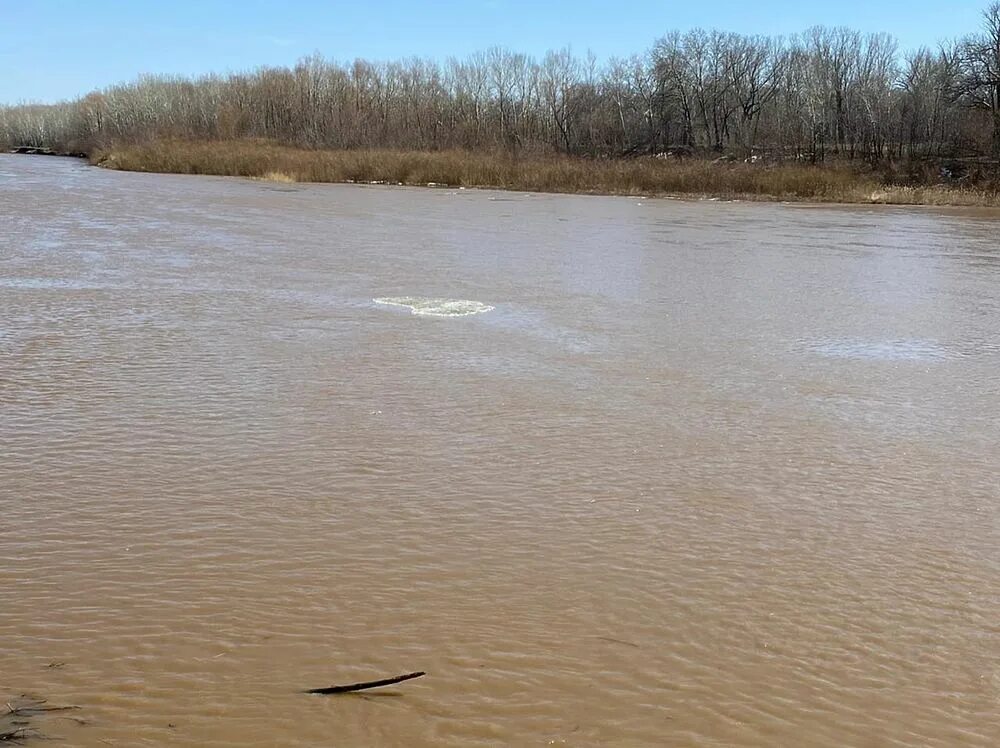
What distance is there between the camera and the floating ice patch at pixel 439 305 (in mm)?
9424

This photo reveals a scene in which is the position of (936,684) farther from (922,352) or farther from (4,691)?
(922,352)

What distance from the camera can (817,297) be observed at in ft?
36.7

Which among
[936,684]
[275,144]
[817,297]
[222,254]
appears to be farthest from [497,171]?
[936,684]

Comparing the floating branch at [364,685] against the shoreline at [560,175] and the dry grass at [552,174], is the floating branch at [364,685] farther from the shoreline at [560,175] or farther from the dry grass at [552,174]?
the dry grass at [552,174]

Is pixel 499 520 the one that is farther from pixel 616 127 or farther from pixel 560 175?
pixel 616 127

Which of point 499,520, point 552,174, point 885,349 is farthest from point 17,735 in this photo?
point 552,174

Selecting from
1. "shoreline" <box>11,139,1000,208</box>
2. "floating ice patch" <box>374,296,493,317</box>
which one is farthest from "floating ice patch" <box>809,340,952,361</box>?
"shoreline" <box>11,139,1000,208</box>

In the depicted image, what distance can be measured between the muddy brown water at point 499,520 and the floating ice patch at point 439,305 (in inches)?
10.4

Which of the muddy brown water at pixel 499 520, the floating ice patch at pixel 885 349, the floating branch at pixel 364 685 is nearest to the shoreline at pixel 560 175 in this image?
the muddy brown water at pixel 499 520

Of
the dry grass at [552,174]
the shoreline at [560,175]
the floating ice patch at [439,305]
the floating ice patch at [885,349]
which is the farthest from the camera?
the dry grass at [552,174]

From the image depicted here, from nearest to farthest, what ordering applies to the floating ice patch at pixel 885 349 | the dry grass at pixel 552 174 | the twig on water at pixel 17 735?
the twig on water at pixel 17 735 → the floating ice patch at pixel 885 349 → the dry grass at pixel 552 174

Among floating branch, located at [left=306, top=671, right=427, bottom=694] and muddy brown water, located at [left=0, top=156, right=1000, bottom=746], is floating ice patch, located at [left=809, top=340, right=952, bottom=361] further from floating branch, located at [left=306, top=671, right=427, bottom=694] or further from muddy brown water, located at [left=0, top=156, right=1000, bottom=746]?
floating branch, located at [left=306, top=671, right=427, bottom=694]

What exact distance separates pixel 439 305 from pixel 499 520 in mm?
5739

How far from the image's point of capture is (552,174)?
37625 millimetres
